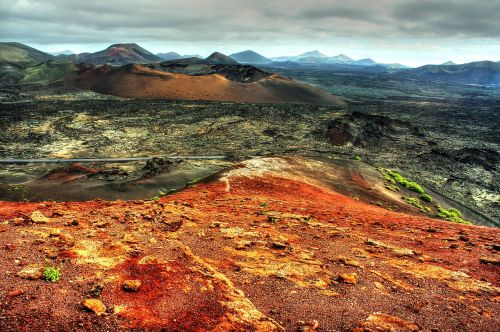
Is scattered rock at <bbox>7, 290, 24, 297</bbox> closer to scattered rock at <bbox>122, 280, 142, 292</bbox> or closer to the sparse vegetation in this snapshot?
scattered rock at <bbox>122, 280, 142, 292</bbox>

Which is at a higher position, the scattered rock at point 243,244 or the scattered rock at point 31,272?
the scattered rock at point 31,272

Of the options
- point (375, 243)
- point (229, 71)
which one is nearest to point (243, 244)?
point (375, 243)

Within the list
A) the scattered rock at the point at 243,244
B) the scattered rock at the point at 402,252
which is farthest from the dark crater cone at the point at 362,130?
the scattered rock at the point at 243,244

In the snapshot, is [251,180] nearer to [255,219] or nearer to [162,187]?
[162,187]

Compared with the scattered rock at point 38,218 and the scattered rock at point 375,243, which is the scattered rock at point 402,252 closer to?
the scattered rock at point 375,243

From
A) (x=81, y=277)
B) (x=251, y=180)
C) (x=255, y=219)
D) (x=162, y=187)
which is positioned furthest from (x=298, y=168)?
(x=81, y=277)

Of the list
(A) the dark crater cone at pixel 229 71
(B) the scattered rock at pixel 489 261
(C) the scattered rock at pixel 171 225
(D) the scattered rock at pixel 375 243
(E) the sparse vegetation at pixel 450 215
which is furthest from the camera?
(A) the dark crater cone at pixel 229 71

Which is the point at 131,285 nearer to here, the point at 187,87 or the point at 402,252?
the point at 402,252
